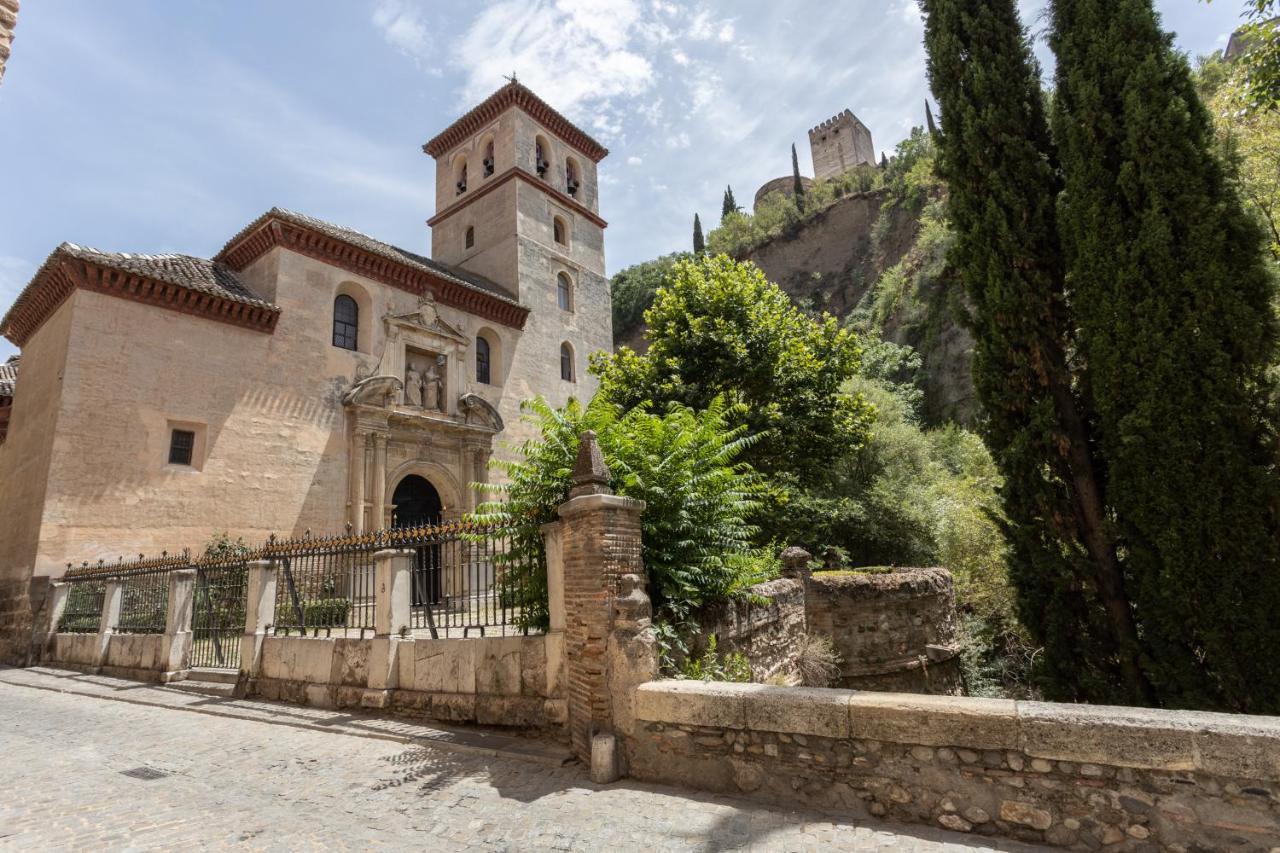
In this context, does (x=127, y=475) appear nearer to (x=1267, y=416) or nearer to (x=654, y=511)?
(x=654, y=511)

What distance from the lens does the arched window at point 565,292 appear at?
Result: 76.9ft

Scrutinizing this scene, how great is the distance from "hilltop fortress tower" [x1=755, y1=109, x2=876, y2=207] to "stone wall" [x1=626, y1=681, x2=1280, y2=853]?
67436 mm

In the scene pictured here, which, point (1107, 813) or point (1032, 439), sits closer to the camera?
point (1107, 813)

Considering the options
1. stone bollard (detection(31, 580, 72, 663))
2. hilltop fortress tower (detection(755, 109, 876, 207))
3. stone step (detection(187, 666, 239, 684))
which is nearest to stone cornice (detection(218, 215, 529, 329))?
stone bollard (detection(31, 580, 72, 663))

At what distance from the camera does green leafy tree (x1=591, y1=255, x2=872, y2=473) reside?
15.1 m

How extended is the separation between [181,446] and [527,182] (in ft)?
47.1

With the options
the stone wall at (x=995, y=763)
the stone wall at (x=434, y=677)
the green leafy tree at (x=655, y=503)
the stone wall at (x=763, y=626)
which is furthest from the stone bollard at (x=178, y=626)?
the stone wall at (x=995, y=763)

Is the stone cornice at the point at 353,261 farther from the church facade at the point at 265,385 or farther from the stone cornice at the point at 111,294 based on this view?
the stone cornice at the point at 111,294

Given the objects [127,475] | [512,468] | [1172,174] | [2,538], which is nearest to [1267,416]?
[1172,174]

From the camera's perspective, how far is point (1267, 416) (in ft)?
18.2

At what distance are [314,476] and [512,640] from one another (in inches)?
453

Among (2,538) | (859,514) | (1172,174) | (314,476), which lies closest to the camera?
(1172,174)

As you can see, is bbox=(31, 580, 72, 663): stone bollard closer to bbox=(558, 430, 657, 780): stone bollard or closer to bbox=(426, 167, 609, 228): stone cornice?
bbox=(558, 430, 657, 780): stone bollard

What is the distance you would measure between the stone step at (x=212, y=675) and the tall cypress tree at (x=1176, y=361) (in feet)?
36.2
